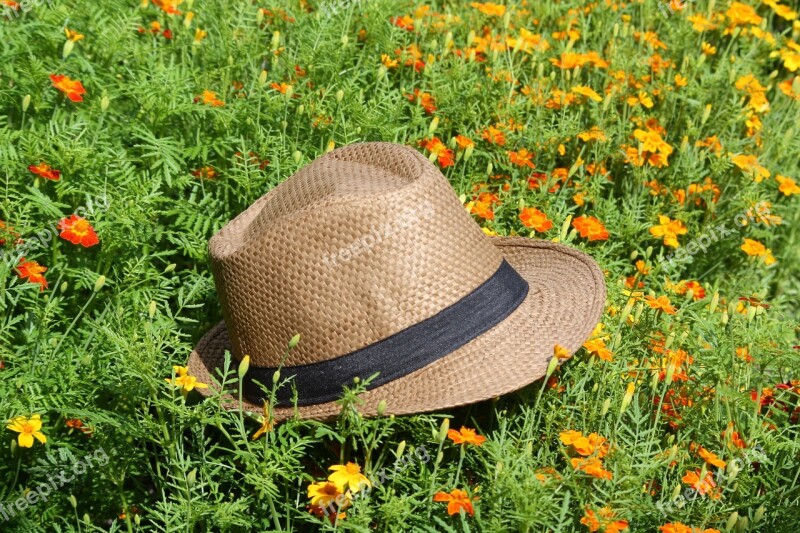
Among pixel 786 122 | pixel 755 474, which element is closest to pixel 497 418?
pixel 755 474

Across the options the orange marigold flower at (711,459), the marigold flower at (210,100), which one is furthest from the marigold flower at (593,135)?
the orange marigold flower at (711,459)

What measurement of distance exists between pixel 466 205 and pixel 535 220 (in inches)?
12.3

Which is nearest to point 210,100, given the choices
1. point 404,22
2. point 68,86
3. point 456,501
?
point 68,86

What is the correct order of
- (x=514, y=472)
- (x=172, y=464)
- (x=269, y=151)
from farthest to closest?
1. (x=269, y=151)
2. (x=172, y=464)
3. (x=514, y=472)

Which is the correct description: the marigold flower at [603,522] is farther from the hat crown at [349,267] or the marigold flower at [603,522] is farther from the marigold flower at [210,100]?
the marigold flower at [210,100]

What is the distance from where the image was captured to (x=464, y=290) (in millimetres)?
2912

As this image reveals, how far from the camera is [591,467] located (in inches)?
103

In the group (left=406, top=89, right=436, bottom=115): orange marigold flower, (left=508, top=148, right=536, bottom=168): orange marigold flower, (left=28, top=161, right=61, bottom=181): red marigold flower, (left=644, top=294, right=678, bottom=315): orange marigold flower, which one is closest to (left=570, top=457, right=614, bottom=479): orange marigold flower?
(left=644, top=294, right=678, bottom=315): orange marigold flower

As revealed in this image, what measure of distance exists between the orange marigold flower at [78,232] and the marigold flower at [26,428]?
621 millimetres

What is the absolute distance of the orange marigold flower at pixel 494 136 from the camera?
162 inches

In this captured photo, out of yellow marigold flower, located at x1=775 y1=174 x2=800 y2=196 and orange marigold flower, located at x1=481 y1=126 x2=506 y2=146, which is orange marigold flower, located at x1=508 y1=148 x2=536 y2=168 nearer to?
orange marigold flower, located at x1=481 y1=126 x2=506 y2=146

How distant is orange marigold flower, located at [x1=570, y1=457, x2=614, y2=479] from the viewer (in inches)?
103

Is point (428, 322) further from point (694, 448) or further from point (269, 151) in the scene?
point (269, 151)

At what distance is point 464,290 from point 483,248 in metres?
0.19
